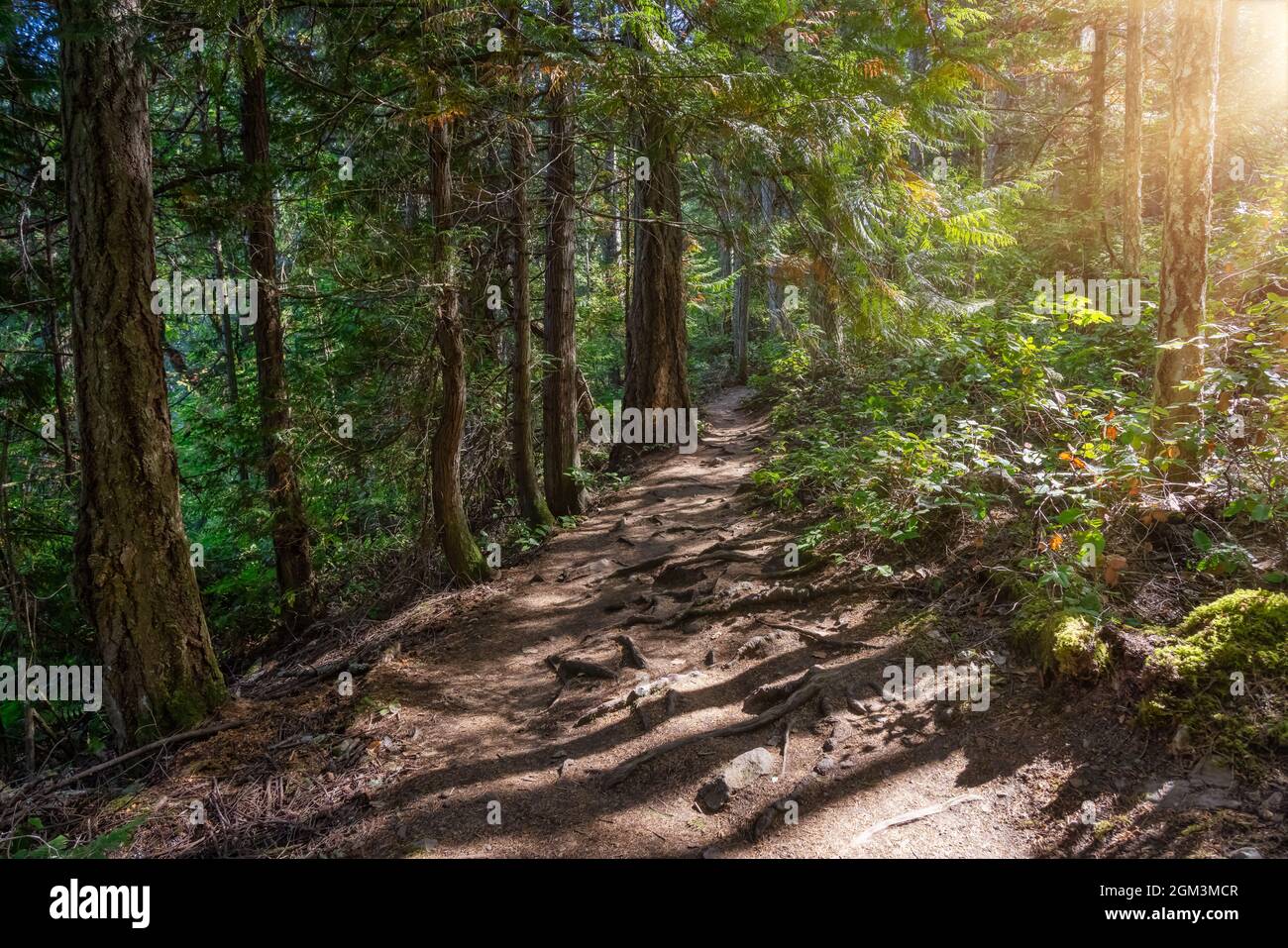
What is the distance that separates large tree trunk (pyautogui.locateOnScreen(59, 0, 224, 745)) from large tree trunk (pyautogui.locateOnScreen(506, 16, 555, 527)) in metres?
3.65

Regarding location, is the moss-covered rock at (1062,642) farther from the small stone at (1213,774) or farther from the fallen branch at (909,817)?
the fallen branch at (909,817)

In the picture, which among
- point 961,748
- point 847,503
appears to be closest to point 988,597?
point 961,748

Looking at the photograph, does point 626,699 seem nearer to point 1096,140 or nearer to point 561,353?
point 561,353

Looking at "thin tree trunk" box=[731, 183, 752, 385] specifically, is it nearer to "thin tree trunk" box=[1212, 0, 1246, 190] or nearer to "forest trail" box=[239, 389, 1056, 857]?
"thin tree trunk" box=[1212, 0, 1246, 190]

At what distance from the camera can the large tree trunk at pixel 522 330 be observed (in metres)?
8.29

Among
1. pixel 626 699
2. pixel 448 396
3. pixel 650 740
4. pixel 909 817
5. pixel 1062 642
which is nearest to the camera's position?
pixel 909 817

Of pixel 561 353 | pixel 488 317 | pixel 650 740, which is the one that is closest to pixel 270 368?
pixel 488 317

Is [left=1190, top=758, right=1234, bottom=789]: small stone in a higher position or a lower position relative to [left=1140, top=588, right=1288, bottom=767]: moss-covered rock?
lower

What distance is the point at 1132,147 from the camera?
11.9m

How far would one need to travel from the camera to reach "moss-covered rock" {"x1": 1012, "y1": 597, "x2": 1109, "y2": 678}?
4070mm

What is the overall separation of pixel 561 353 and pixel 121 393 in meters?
6.15

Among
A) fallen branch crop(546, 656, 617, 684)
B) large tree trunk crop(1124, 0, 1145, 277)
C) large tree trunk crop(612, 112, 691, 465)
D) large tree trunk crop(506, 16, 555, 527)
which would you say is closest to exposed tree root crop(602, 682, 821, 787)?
fallen branch crop(546, 656, 617, 684)

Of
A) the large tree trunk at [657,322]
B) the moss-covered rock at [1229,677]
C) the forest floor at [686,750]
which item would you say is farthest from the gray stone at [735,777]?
the large tree trunk at [657,322]
